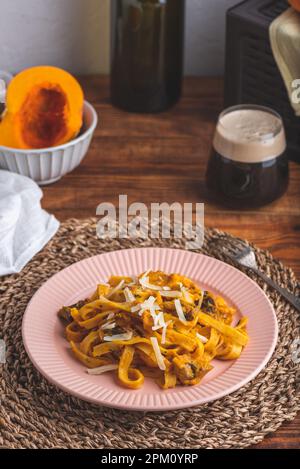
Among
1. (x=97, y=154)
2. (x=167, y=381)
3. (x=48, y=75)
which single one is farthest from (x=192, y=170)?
(x=167, y=381)

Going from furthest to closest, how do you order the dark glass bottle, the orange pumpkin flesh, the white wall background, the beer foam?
the white wall background → the dark glass bottle → the orange pumpkin flesh → the beer foam

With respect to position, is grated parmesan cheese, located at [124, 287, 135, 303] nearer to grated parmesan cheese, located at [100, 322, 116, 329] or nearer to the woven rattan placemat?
grated parmesan cheese, located at [100, 322, 116, 329]

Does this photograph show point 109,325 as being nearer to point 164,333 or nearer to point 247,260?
point 164,333

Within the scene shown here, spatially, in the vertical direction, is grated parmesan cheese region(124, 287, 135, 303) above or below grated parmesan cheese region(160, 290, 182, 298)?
above

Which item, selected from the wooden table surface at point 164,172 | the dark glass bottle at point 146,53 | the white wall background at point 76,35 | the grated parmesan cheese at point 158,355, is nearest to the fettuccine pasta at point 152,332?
the grated parmesan cheese at point 158,355

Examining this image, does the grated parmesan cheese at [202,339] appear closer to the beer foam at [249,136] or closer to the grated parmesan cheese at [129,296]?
the grated parmesan cheese at [129,296]

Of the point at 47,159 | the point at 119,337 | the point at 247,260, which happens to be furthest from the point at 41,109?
the point at 119,337

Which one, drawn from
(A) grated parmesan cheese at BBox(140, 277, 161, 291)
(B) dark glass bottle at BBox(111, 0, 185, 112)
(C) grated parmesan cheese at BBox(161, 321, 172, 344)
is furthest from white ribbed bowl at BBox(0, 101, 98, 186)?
(C) grated parmesan cheese at BBox(161, 321, 172, 344)
